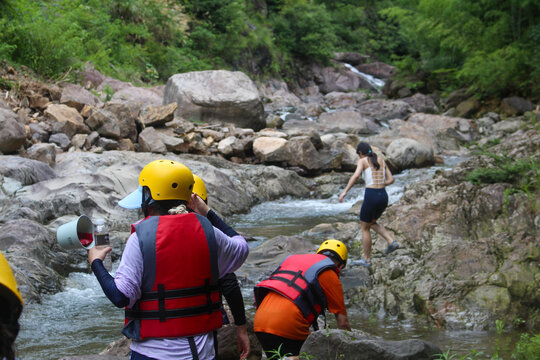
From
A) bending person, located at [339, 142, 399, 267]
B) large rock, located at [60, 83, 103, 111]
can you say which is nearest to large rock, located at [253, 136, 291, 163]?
large rock, located at [60, 83, 103, 111]

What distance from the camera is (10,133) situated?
32.6ft

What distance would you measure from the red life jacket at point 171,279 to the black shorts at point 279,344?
134cm

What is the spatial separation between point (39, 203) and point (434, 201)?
19.3ft

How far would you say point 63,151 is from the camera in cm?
1142

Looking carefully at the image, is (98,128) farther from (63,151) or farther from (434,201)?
(434,201)

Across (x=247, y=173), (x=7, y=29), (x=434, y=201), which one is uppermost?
(x=7, y=29)

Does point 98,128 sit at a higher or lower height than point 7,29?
lower

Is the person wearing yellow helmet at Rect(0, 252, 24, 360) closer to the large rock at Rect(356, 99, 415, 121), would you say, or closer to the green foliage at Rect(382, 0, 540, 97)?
the green foliage at Rect(382, 0, 540, 97)

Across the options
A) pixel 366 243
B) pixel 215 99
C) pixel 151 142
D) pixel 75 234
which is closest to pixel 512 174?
pixel 366 243

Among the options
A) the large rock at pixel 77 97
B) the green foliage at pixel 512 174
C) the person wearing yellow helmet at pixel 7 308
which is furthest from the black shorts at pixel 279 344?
the large rock at pixel 77 97

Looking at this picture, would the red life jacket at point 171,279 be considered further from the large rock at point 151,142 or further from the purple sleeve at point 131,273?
the large rock at point 151,142

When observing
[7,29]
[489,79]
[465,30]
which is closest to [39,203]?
[7,29]

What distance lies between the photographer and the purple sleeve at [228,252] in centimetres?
238

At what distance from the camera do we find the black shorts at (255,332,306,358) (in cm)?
353
